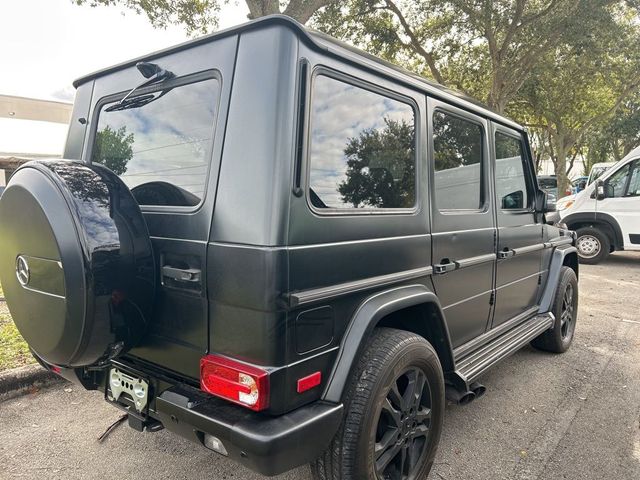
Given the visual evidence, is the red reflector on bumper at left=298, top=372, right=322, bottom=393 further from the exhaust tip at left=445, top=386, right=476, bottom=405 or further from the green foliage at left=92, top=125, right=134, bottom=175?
the green foliage at left=92, top=125, right=134, bottom=175

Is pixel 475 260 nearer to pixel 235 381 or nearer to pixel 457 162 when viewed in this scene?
pixel 457 162

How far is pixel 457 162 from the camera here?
275 cm

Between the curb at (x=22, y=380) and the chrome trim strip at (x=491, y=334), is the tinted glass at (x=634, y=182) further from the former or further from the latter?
the curb at (x=22, y=380)

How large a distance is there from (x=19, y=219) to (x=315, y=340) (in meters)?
1.31

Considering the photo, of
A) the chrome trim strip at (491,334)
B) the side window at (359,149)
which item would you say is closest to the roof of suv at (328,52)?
the side window at (359,149)

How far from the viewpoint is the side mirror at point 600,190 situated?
876 centimetres

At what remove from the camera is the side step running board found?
8.49 feet

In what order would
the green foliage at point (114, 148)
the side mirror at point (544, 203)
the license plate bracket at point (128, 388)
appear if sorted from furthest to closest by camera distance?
the side mirror at point (544, 203) < the green foliage at point (114, 148) < the license plate bracket at point (128, 388)

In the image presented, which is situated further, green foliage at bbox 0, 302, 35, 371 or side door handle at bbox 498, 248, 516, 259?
green foliage at bbox 0, 302, 35, 371

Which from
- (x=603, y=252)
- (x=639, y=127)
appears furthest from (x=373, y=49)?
(x=639, y=127)

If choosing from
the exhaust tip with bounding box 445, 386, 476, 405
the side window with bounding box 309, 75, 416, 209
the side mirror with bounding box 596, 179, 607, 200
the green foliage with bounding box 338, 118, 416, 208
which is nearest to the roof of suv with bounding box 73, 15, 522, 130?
the side window with bounding box 309, 75, 416, 209

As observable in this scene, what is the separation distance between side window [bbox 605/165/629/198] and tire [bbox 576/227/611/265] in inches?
32.3

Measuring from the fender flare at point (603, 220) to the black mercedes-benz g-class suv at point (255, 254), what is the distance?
326 inches

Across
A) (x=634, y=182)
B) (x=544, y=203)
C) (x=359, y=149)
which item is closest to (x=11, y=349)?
(x=359, y=149)
